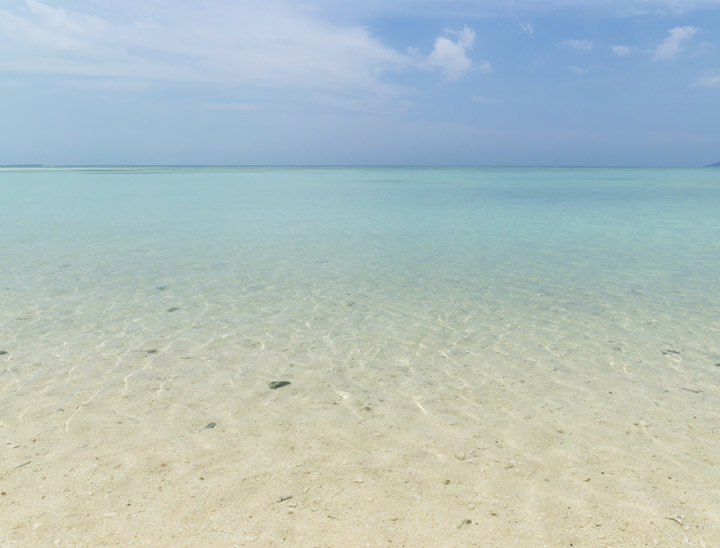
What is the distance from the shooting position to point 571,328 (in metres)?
6.79

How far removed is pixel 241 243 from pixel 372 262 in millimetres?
4437

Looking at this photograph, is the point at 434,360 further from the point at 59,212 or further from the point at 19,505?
the point at 59,212

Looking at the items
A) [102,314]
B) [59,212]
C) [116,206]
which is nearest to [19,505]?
[102,314]

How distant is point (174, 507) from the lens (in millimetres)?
3191

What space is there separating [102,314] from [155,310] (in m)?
0.71

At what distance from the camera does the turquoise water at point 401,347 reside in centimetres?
405

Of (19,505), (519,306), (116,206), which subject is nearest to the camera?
(19,505)

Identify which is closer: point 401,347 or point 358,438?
point 358,438

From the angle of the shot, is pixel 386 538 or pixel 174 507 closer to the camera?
pixel 386 538

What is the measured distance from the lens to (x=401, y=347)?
6.12m

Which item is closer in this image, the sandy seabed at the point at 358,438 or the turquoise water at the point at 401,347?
the sandy seabed at the point at 358,438

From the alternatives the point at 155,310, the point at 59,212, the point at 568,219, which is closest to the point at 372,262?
the point at 155,310

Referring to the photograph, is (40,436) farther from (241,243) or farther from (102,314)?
(241,243)

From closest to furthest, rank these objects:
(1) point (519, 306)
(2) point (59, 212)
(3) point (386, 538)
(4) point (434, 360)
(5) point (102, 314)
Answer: (3) point (386, 538), (4) point (434, 360), (5) point (102, 314), (1) point (519, 306), (2) point (59, 212)
